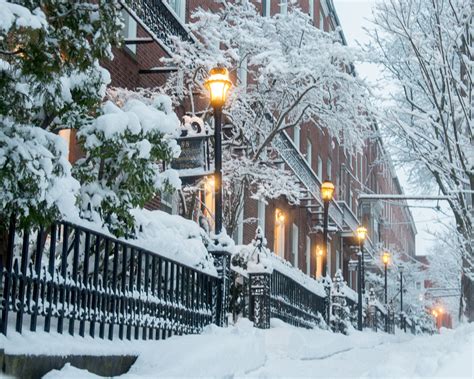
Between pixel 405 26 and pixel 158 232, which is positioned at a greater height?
pixel 405 26

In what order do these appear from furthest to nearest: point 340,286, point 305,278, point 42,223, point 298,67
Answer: point 340,286, point 305,278, point 298,67, point 42,223

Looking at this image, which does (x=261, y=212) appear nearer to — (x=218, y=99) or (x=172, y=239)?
(x=218, y=99)

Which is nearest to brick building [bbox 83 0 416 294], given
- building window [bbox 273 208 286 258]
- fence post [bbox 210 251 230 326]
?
building window [bbox 273 208 286 258]

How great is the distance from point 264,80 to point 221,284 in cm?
831

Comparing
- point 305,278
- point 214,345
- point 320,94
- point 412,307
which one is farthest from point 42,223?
point 412,307

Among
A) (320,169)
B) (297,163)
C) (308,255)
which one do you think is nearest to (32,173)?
(297,163)

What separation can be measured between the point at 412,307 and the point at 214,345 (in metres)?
49.8

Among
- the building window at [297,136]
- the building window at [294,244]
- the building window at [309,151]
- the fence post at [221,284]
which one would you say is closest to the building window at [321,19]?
the building window at [309,151]

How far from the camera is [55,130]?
796 centimetres

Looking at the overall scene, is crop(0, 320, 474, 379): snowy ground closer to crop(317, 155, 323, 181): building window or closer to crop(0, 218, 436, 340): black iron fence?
crop(0, 218, 436, 340): black iron fence

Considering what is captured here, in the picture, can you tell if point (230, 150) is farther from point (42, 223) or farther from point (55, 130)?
point (42, 223)

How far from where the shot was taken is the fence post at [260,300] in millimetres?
15070

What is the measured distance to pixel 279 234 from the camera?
2878 cm

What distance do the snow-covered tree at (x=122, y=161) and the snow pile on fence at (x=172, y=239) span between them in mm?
385
